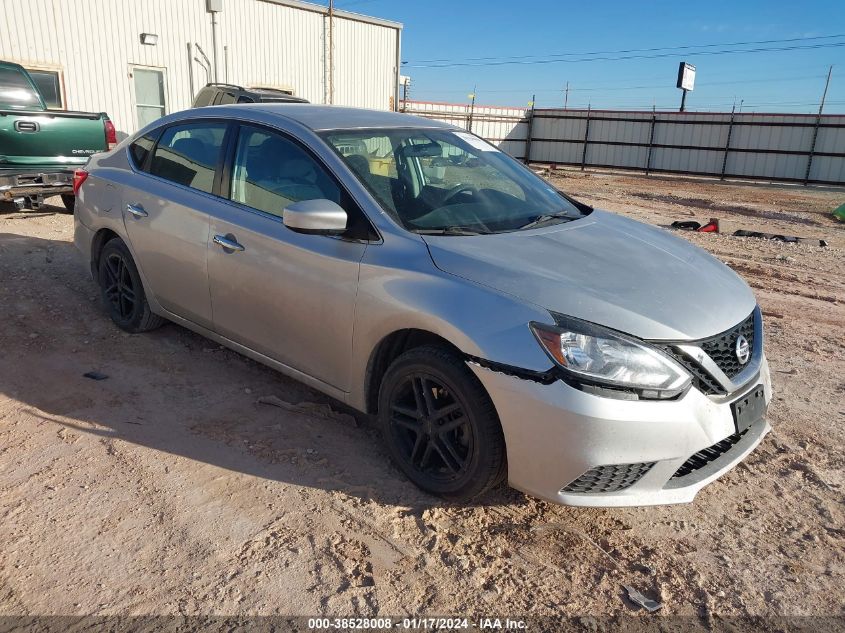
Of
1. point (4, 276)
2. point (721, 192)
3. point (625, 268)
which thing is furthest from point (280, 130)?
point (721, 192)

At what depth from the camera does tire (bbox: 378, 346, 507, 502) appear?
105 inches

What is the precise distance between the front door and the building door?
1330 cm

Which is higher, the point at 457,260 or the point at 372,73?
the point at 372,73

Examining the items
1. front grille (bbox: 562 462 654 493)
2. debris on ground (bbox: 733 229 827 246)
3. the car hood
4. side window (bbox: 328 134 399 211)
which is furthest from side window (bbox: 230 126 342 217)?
debris on ground (bbox: 733 229 827 246)

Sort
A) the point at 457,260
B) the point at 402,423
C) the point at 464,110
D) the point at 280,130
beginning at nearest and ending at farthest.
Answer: the point at 457,260 < the point at 402,423 < the point at 280,130 < the point at 464,110

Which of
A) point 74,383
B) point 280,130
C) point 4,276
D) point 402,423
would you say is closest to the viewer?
point 402,423

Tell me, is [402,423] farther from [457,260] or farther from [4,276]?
[4,276]

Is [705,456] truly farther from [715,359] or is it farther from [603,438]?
[603,438]

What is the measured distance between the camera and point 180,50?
1588 centimetres

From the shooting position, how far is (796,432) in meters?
3.68

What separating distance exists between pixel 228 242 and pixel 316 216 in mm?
886

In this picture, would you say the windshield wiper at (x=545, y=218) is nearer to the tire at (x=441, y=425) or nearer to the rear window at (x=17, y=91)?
the tire at (x=441, y=425)

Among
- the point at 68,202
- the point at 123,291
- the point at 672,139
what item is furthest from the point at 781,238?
the point at 672,139

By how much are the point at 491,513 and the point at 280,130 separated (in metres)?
2.31
